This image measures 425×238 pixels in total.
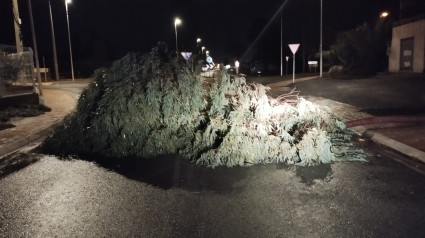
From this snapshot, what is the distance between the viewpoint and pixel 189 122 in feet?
29.1

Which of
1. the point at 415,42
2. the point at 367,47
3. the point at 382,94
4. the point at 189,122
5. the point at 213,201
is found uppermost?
the point at 415,42

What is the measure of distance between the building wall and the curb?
18.2 metres

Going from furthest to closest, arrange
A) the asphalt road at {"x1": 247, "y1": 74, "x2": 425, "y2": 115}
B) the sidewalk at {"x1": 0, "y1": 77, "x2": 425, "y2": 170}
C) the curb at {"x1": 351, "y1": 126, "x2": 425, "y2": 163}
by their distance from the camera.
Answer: the asphalt road at {"x1": 247, "y1": 74, "x2": 425, "y2": 115}
the sidewalk at {"x1": 0, "y1": 77, "x2": 425, "y2": 170}
the curb at {"x1": 351, "y1": 126, "x2": 425, "y2": 163}

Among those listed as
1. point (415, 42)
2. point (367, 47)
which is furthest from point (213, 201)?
point (367, 47)

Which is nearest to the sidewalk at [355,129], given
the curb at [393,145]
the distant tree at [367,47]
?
the curb at [393,145]

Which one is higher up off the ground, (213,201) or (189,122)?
(189,122)

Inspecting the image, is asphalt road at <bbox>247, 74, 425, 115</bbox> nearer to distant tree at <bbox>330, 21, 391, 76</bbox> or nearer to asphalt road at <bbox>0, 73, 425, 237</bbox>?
asphalt road at <bbox>0, 73, 425, 237</bbox>

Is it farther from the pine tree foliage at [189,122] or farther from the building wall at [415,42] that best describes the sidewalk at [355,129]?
the building wall at [415,42]

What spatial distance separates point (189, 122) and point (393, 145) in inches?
184

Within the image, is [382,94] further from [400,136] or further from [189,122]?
[189,122]

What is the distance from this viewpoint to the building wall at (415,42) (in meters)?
25.1

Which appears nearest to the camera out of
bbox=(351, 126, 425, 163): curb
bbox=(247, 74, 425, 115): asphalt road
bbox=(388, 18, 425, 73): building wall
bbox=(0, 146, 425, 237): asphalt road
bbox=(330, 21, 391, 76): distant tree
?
bbox=(0, 146, 425, 237): asphalt road

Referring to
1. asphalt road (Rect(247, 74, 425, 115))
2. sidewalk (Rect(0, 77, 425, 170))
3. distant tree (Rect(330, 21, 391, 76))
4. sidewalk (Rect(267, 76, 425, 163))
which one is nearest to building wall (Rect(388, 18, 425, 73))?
distant tree (Rect(330, 21, 391, 76))

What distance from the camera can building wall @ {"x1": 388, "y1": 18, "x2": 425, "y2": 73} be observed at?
→ 25.1 m
